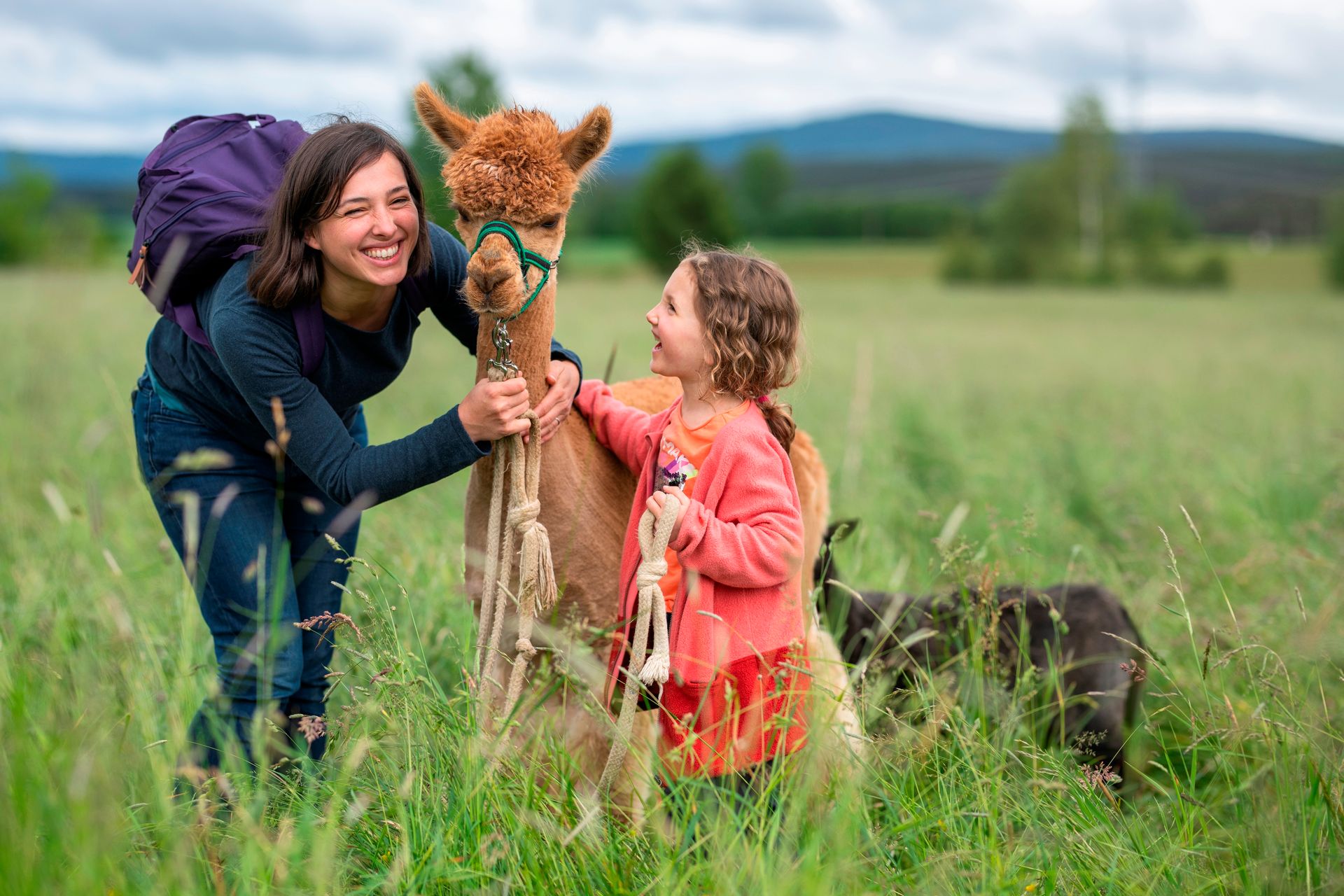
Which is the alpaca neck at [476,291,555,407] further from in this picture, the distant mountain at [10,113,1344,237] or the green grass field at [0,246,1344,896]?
the distant mountain at [10,113,1344,237]

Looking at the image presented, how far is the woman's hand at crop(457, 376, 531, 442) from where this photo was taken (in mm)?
2475

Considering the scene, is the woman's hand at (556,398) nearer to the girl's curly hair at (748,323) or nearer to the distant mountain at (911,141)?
the girl's curly hair at (748,323)

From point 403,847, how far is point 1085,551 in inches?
143

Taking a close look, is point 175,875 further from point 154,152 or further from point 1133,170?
point 1133,170

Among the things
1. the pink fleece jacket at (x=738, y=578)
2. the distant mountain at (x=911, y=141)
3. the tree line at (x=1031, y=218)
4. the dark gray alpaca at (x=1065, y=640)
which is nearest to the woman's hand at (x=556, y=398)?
the pink fleece jacket at (x=738, y=578)

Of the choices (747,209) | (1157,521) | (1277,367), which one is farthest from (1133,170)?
(1157,521)

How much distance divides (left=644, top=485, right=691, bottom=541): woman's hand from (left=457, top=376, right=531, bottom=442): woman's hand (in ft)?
1.40

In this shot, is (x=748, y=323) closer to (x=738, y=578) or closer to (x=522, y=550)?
(x=738, y=578)

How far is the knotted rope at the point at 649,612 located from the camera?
92.7 inches

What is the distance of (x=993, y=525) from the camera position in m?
3.25

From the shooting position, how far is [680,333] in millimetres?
2543

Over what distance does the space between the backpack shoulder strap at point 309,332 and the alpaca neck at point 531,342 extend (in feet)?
1.35

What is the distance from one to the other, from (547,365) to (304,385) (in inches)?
24.9

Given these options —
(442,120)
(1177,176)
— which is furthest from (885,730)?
(1177,176)
